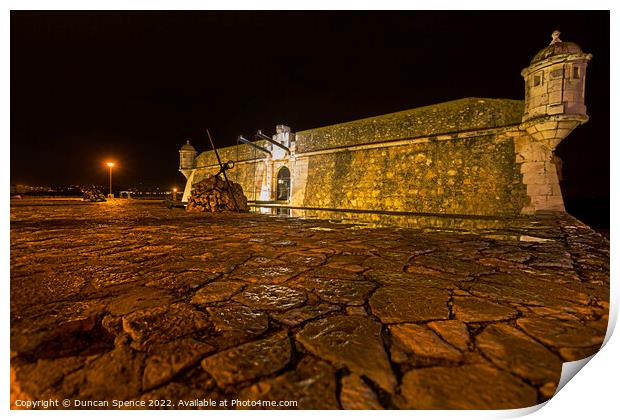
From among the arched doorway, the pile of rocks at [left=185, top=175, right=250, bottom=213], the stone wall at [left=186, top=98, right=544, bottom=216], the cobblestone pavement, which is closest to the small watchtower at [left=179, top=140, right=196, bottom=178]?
the arched doorway

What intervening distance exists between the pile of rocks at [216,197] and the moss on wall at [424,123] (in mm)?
5314

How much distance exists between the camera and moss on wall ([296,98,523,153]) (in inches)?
322

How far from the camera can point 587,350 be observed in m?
1.23

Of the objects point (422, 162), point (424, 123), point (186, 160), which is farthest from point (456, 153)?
point (186, 160)

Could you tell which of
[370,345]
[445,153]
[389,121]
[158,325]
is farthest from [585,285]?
[389,121]

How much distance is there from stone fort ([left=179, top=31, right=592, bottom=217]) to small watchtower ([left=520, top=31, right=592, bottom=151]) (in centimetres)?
2

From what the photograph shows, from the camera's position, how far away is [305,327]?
139 centimetres

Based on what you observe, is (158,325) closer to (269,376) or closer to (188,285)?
(188,285)

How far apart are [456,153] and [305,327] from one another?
9458 millimetres

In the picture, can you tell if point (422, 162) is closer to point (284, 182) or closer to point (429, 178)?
point (429, 178)

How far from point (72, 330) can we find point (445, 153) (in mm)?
10242

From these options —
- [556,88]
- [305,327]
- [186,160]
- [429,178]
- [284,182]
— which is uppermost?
[556,88]

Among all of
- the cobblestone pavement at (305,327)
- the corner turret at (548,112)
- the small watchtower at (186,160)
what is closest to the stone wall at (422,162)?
the corner turret at (548,112)

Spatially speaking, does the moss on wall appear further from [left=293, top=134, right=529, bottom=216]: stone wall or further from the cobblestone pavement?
the cobblestone pavement
